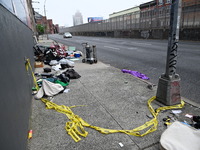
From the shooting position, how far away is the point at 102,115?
340 cm

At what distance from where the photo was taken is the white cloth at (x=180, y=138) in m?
2.12

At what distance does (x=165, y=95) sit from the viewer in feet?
11.9

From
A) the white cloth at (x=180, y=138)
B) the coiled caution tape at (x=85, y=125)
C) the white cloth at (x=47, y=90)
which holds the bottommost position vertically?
the coiled caution tape at (x=85, y=125)

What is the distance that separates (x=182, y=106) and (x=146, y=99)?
0.89 meters

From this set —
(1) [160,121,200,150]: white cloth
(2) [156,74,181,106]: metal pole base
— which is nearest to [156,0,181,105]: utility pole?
(2) [156,74,181,106]: metal pole base

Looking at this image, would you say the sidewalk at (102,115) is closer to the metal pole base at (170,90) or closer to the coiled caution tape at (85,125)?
the coiled caution tape at (85,125)

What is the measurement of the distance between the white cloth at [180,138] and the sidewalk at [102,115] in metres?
0.28

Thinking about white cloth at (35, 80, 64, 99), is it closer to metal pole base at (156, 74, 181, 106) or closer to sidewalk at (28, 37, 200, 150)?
sidewalk at (28, 37, 200, 150)

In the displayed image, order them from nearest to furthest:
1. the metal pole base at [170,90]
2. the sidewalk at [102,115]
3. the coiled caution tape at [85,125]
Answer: the sidewalk at [102,115]
the coiled caution tape at [85,125]
the metal pole base at [170,90]

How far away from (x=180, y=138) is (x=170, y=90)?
4.82ft

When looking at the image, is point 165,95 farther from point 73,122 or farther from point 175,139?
point 73,122

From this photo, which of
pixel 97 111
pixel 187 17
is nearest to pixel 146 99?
pixel 97 111

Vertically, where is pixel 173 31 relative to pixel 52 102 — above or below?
above

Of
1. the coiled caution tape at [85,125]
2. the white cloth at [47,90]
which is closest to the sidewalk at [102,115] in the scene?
the coiled caution tape at [85,125]
